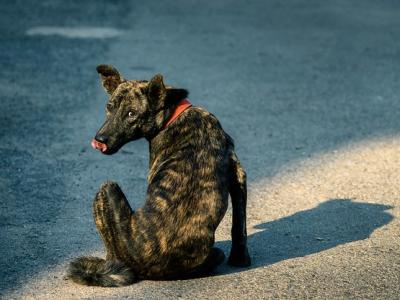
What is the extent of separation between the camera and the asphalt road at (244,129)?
19.0 ft

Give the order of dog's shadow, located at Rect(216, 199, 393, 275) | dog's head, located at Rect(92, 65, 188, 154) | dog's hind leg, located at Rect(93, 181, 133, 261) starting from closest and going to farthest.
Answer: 1. dog's hind leg, located at Rect(93, 181, 133, 261)
2. dog's head, located at Rect(92, 65, 188, 154)
3. dog's shadow, located at Rect(216, 199, 393, 275)

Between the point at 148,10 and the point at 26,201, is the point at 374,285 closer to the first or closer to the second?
the point at 26,201

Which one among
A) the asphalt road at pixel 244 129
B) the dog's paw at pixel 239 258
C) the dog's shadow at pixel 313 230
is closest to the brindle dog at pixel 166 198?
the dog's paw at pixel 239 258

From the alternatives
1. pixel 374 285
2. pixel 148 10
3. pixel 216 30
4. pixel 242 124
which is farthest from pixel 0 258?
pixel 148 10

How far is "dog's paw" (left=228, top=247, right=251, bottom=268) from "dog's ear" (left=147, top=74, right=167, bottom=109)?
42.9 inches

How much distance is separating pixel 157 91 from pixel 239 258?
48.3 inches

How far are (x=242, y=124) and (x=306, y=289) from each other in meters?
4.27

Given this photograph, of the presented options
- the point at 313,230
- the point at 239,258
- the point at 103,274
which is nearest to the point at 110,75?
the point at 103,274

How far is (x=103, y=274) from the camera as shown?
17.6 feet

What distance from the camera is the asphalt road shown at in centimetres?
580

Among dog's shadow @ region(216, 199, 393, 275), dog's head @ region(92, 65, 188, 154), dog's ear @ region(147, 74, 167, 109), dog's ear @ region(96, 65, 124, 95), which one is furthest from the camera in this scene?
dog's shadow @ region(216, 199, 393, 275)

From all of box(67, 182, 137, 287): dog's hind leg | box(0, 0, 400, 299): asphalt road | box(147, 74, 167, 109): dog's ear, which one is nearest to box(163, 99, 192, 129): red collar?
box(147, 74, 167, 109): dog's ear

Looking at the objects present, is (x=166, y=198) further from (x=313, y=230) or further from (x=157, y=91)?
(x=313, y=230)

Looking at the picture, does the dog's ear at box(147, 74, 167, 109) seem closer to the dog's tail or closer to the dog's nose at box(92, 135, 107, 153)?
the dog's nose at box(92, 135, 107, 153)
